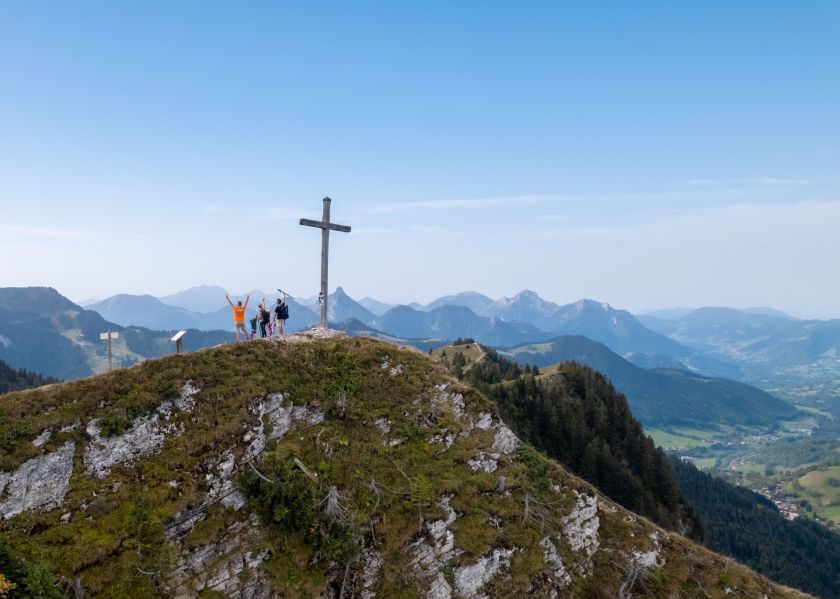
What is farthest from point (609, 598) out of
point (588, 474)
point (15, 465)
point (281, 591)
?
point (588, 474)

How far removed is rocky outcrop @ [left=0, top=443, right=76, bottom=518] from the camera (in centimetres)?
1769

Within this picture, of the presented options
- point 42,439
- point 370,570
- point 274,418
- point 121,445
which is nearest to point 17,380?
point 42,439

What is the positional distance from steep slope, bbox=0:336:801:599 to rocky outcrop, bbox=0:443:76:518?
0.20 ft

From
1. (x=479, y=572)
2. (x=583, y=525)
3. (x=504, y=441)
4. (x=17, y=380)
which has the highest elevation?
(x=504, y=441)

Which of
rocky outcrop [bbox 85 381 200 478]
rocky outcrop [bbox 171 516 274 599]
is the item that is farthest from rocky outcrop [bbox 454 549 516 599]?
rocky outcrop [bbox 85 381 200 478]

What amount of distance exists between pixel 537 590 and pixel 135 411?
2028 cm

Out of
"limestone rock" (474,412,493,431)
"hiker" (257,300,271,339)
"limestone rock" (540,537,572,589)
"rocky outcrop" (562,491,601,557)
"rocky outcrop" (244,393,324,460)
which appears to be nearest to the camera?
"limestone rock" (540,537,572,589)

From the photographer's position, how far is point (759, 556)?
129m

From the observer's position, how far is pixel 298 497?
20.2 m

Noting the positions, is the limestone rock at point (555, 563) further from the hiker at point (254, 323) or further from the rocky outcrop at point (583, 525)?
the hiker at point (254, 323)

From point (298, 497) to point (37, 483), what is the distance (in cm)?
1009

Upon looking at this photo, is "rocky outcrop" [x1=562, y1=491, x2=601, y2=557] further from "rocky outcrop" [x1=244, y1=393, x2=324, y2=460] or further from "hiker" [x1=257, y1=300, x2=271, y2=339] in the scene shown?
"hiker" [x1=257, y1=300, x2=271, y2=339]

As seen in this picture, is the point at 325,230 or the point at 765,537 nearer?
the point at 325,230

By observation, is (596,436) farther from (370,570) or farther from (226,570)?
(226,570)
